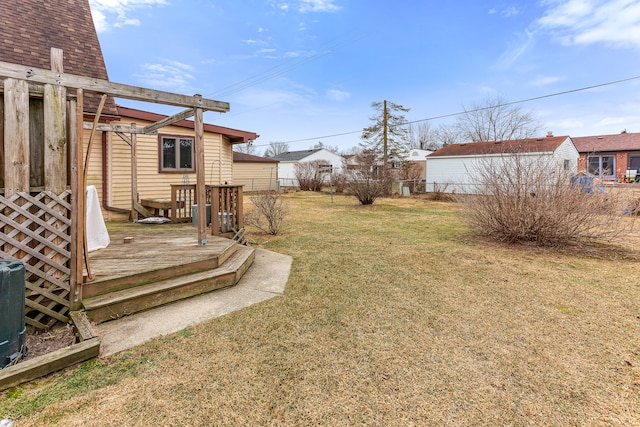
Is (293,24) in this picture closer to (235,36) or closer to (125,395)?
(235,36)

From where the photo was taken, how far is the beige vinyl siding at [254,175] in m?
23.8

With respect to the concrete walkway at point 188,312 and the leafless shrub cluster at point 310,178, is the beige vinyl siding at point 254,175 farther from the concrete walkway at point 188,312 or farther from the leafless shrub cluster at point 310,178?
the concrete walkway at point 188,312

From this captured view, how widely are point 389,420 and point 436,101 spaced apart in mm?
26400

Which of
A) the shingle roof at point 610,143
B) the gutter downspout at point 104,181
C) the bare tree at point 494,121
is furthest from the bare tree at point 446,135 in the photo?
the gutter downspout at point 104,181

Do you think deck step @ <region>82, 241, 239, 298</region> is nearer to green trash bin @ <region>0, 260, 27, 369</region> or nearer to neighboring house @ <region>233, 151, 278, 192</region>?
green trash bin @ <region>0, 260, 27, 369</region>

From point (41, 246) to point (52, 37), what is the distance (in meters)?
7.21

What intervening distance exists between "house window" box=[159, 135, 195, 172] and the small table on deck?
1.36m

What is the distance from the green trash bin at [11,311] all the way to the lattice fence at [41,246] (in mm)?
398

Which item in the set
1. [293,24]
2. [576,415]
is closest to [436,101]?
[293,24]

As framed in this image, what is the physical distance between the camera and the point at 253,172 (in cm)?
2450

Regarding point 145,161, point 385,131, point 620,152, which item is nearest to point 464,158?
point 385,131

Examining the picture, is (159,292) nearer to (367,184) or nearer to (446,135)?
(367,184)

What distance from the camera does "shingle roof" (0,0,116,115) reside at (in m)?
6.22

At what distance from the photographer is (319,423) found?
64.9 inches
